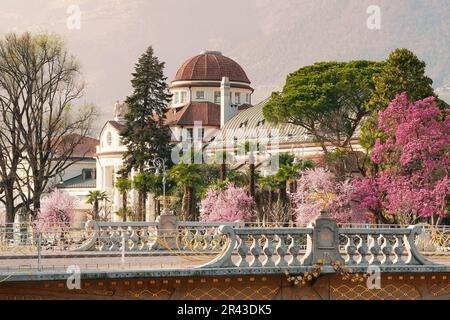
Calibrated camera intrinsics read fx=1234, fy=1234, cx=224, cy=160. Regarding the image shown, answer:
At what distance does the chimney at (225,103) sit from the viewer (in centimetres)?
13838

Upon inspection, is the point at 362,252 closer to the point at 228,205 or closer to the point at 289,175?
the point at 289,175

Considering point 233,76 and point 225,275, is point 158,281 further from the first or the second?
point 233,76

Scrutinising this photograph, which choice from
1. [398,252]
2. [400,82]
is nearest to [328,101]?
[400,82]

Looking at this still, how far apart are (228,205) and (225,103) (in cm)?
5581

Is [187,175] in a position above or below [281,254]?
above

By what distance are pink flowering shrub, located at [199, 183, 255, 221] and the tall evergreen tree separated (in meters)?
11.8

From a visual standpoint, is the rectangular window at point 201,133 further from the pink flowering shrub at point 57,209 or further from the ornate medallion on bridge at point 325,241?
the ornate medallion on bridge at point 325,241

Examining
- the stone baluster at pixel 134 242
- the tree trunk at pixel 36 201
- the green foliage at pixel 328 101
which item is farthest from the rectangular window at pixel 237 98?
the stone baluster at pixel 134 242

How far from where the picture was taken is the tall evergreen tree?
323ft

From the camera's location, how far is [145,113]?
3935 inches

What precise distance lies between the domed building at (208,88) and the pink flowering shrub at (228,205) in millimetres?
53215

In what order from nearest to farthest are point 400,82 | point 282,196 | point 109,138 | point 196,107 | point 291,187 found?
point 400,82 < point 282,196 < point 291,187 < point 109,138 < point 196,107
